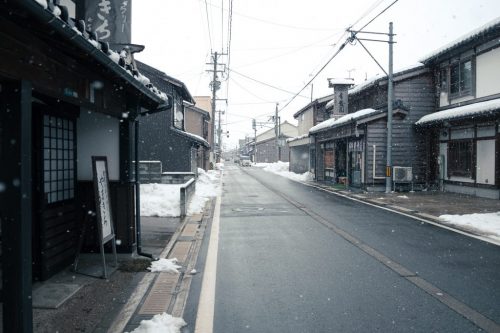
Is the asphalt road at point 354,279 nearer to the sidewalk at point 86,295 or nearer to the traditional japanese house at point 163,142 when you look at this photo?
the sidewalk at point 86,295

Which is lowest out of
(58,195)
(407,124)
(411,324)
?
(411,324)

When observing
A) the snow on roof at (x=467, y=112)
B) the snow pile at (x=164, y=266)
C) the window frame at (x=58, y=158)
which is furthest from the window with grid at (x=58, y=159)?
the snow on roof at (x=467, y=112)

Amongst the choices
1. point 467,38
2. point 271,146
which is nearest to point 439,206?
point 467,38

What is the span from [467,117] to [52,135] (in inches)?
642

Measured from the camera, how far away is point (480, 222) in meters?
10.9

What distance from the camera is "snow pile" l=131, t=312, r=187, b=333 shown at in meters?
4.29

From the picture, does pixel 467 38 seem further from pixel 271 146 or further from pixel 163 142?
pixel 271 146

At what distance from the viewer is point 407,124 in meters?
21.9

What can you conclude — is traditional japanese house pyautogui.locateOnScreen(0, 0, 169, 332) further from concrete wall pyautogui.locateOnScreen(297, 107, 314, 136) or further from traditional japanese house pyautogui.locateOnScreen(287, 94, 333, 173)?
concrete wall pyautogui.locateOnScreen(297, 107, 314, 136)

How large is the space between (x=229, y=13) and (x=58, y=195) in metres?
13.0

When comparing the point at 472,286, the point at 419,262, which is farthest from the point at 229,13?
the point at 472,286

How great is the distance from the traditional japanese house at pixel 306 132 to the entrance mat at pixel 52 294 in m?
29.0

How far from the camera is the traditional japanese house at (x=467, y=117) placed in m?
16.8

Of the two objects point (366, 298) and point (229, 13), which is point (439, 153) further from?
point (366, 298)
